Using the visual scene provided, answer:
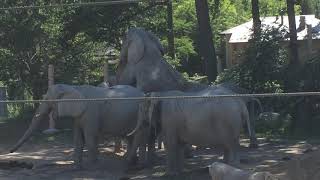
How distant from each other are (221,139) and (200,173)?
0.74 metres

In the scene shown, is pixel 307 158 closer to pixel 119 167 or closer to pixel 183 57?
pixel 119 167

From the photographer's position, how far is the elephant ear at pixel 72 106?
11.8m

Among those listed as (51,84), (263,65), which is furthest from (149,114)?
(263,65)

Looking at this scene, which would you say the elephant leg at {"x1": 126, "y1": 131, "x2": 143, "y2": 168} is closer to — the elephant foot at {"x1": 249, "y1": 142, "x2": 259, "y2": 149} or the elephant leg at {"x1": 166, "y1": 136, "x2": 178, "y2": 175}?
the elephant leg at {"x1": 166, "y1": 136, "x2": 178, "y2": 175}

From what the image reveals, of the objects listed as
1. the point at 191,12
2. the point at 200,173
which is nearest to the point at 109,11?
the point at 200,173

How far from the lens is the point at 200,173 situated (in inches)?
425

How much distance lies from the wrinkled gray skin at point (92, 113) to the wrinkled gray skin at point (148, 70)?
57 cm

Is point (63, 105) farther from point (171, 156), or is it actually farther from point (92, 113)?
point (171, 156)

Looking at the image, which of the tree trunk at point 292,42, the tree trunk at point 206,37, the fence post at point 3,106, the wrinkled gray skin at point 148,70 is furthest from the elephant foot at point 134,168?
the fence post at point 3,106

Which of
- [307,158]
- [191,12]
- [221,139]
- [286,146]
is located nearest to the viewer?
[307,158]

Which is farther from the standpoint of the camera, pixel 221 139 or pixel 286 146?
pixel 286 146

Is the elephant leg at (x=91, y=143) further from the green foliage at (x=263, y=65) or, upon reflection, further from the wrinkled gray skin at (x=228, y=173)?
the green foliage at (x=263, y=65)

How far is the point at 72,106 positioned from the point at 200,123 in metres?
2.63

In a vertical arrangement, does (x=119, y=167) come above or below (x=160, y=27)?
below
